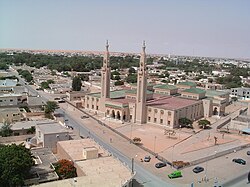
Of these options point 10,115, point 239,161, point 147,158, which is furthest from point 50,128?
point 239,161

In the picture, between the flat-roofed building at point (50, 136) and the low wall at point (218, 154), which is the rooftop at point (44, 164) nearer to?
the flat-roofed building at point (50, 136)

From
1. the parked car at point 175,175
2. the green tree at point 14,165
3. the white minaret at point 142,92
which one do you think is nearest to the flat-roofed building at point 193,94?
the white minaret at point 142,92

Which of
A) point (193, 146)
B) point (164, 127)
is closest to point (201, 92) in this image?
point (164, 127)

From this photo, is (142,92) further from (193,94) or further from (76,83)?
(76,83)

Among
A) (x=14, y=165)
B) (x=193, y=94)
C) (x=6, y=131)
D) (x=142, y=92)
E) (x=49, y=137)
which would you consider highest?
(x=142, y=92)

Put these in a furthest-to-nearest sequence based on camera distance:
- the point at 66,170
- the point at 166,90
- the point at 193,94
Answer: the point at 166,90 → the point at 193,94 → the point at 66,170

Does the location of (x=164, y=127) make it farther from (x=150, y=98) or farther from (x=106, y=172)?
(x=106, y=172)

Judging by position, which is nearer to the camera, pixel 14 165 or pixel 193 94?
pixel 14 165
